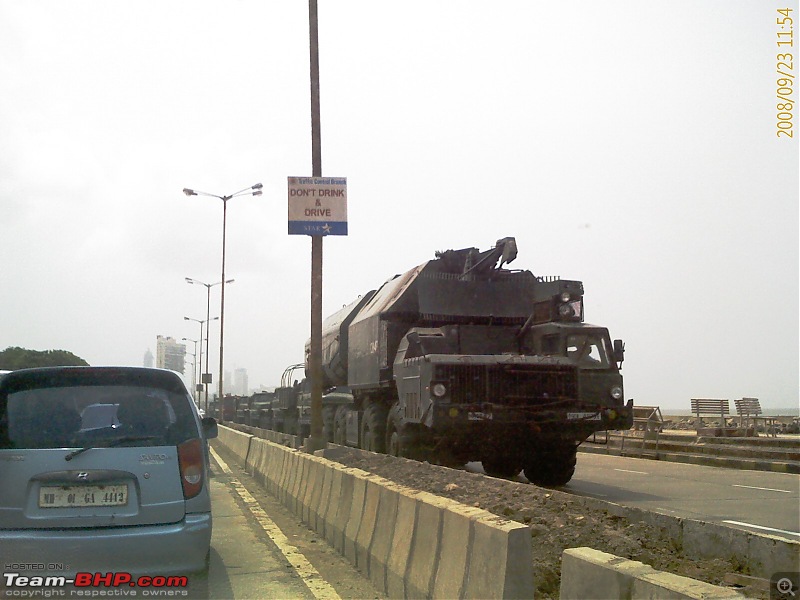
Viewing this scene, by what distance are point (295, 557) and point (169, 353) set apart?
15622 cm

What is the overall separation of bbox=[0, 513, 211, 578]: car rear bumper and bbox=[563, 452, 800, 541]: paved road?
5.88 meters

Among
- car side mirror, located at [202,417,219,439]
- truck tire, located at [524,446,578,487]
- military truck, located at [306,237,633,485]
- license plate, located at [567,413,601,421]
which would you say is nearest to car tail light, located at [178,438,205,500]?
car side mirror, located at [202,417,219,439]

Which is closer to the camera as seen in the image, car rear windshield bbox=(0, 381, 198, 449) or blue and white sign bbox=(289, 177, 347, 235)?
car rear windshield bbox=(0, 381, 198, 449)

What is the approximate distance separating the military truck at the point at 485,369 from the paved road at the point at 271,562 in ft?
11.3

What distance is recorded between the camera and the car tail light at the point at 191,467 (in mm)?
5949

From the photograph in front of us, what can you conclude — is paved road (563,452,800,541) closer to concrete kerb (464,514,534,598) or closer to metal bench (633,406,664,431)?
concrete kerb (464,514,534,598)

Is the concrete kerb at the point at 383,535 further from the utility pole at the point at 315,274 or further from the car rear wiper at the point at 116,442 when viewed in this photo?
the utility pole at the point at 315,274

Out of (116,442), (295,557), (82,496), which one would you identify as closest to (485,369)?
(295,557)

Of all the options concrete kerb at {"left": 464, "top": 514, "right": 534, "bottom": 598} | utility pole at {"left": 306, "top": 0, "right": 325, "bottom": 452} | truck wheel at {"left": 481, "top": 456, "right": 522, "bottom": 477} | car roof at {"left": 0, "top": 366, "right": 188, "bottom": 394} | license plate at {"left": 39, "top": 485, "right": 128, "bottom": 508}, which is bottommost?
truck wheel at {"left": 481, "top": 456, "right": 522, "bottom": 477}

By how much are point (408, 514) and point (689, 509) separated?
611cm

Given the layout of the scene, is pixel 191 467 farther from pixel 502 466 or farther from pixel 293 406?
pixel 293 406

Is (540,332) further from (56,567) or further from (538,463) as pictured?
(56,567)

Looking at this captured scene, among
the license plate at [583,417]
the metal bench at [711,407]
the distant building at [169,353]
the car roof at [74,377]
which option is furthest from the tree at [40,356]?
the car roof at [74,377]

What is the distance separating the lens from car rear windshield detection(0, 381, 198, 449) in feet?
18.7
